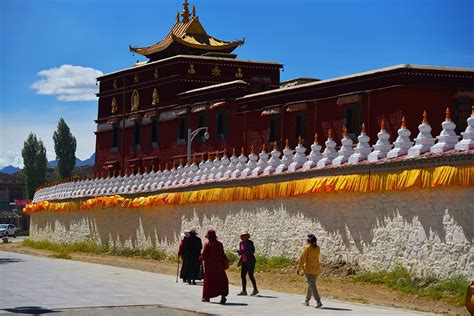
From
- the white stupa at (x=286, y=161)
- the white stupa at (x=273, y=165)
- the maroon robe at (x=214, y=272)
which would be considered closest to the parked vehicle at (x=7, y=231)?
the white stupa at (x=273, y=165)

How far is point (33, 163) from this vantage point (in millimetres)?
91625

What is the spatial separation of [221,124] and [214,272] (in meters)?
23.6

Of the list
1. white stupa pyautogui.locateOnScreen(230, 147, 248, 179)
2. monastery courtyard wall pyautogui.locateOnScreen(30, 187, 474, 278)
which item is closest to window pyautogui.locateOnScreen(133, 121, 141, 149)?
monastery courtyard wall pyautogui.locateOnScreen(30, 187, 474, 278)

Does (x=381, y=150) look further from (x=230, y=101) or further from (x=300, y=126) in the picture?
(x=230, y=101)

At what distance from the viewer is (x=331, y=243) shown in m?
24.1

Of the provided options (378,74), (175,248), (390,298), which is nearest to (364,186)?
(390,298)

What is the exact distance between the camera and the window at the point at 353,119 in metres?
32.8

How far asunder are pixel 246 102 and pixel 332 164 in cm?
1604

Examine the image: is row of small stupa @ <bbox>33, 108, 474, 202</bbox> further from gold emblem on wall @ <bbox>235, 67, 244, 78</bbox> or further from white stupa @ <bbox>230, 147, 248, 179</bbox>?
gold emblem on wall @ <bbox>235, 67, 244, 78</bbox>

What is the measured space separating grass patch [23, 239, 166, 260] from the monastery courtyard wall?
443 mm

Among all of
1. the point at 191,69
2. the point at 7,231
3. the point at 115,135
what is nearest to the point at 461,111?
the point at 191,69

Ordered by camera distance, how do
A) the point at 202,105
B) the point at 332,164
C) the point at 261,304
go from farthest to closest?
the point at 202,105 < the point at 332,164 < the point at 261,304

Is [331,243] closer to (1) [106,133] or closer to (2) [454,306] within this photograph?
(2) [454,306]

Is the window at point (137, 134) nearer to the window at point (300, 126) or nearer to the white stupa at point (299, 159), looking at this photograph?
the window at point (300, 126)
